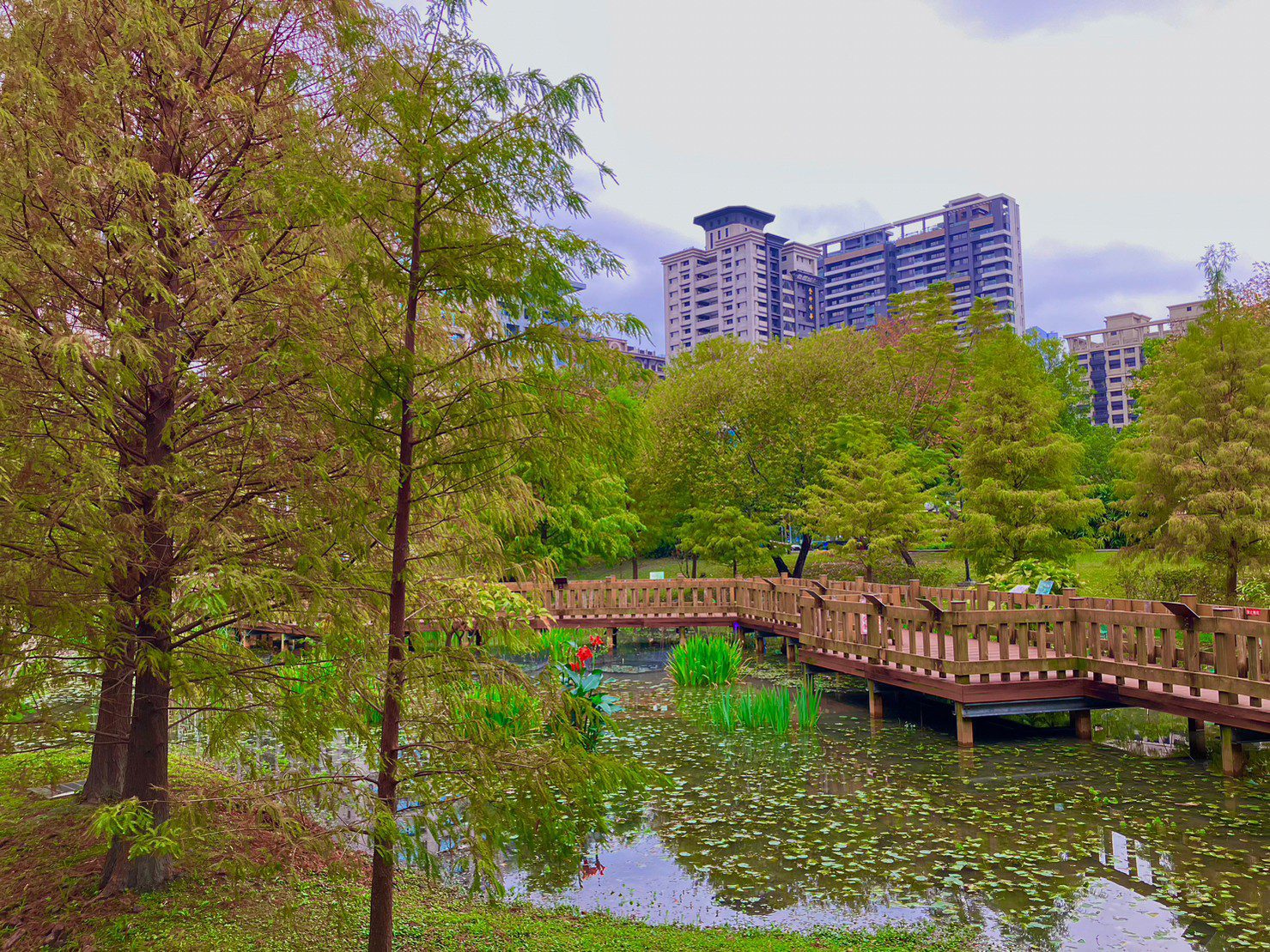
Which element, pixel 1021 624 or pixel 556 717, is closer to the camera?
pixel 556 717

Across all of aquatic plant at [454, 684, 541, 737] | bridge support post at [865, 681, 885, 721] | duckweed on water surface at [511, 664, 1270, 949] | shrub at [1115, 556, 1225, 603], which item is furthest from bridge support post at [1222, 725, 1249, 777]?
shrub at [1115, 556, 1225, 603]

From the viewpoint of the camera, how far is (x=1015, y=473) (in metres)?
22.7

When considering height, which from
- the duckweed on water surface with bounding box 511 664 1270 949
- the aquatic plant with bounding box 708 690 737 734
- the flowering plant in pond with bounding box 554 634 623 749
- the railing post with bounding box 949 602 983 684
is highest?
the railing post with bounding box 949 602 983 684

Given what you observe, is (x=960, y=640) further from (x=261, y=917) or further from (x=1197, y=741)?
(x=261, y=917)

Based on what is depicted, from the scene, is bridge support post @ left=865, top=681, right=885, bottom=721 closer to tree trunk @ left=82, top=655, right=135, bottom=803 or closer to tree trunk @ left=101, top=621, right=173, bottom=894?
tree trunk @ left=82, top=655, right=135, bottom=803

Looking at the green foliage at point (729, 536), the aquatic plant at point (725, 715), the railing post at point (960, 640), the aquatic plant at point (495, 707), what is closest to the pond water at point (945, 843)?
the aquatic plant at point (725, 715)

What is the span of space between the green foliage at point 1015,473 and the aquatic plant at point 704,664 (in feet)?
29.4

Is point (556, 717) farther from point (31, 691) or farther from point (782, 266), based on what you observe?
point (782, 266)

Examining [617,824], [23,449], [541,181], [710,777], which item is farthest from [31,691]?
[710,777]

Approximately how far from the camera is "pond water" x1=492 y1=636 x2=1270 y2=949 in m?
6.17

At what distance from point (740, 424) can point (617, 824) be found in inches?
825

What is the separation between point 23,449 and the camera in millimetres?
5094

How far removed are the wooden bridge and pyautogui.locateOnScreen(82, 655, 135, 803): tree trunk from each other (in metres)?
2.77

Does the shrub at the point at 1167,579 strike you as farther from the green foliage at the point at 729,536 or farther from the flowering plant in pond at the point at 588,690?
the flowering plant in pond at the point at 588,690
